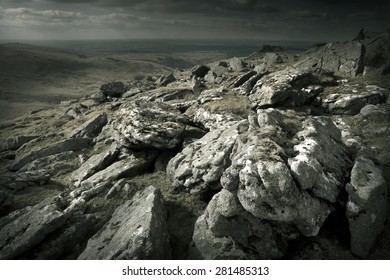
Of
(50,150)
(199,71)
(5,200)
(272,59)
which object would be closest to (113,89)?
(199,71)

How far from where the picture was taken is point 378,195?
12.3 m

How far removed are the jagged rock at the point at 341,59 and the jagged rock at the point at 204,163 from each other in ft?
85.2

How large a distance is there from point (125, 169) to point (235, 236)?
11034 millimetres

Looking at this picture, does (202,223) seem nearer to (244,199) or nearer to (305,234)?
(244,199)

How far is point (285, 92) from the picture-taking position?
80.9 feet

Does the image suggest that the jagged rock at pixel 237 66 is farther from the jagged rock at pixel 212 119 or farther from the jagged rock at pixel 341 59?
the jagged rock at pixel 212 119

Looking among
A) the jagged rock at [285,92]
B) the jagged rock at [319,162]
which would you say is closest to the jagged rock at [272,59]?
the jagged rock at [285,92]

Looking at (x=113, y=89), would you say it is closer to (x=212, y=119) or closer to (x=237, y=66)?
(x=237, y=66)

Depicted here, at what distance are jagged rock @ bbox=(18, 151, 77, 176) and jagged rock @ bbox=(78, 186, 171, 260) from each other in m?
14.6

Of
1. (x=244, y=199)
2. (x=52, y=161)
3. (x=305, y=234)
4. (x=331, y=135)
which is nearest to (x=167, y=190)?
(x=244, y=199)

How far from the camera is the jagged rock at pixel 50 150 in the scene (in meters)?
30.5

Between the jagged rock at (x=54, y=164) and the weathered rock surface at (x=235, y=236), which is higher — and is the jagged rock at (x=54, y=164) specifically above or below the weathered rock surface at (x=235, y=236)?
below

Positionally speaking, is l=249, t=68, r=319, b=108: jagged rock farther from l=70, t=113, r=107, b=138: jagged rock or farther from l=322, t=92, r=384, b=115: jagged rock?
l=70, t=113, r=107, b=138: jagged rock

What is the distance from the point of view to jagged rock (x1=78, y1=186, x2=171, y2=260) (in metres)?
11.4
